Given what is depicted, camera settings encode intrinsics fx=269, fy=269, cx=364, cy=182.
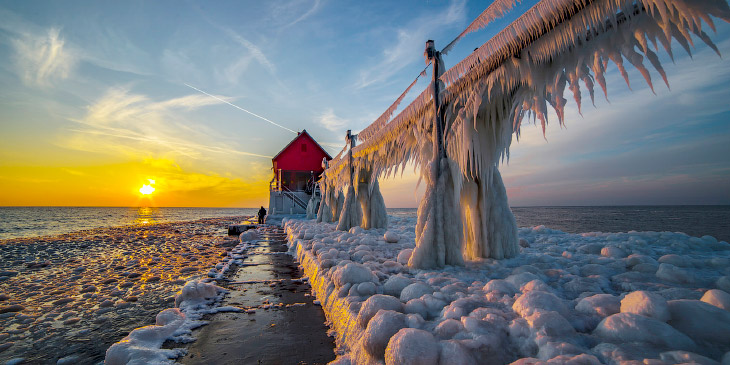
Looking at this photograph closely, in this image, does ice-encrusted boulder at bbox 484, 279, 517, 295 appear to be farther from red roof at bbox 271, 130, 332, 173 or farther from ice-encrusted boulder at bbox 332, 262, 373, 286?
red roof at bbox 271, 130, 332, 173

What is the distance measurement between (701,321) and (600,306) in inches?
21.1

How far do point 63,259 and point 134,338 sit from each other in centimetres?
1046

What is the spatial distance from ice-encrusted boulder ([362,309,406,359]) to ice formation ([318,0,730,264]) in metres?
2.08

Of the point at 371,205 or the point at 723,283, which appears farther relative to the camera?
the point at 371,205

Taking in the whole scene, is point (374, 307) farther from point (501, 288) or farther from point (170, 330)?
point (170, 330)

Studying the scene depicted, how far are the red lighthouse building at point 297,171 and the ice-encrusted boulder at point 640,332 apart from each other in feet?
93.3

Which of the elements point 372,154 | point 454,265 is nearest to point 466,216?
point 454,265

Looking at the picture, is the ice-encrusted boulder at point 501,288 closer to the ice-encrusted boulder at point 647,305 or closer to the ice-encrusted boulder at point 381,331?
the ice-encrusted boulder at point 647,305

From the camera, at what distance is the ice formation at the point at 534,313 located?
5.57 ft

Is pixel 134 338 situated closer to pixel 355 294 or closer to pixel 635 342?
pixel 355 294

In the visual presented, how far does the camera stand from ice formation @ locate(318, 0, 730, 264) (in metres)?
2.28

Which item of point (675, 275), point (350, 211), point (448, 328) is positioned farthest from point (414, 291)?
point (350, 211)

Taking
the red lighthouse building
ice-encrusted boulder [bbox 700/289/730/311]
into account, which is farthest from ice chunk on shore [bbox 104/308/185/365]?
the red lighthouse building

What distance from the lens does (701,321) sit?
5.82 ft
